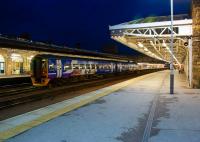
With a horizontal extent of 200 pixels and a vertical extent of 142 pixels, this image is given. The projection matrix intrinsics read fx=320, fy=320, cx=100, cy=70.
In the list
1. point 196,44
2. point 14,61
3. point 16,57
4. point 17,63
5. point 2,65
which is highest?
point 196,44

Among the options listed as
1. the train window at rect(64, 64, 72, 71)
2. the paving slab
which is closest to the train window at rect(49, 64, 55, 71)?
the train window at rect(64, 64, 72, 71)

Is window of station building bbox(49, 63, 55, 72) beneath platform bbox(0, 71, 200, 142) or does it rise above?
above

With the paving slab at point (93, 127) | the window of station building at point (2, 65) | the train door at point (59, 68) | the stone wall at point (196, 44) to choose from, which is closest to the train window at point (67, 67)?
the train door at point (59, 68)

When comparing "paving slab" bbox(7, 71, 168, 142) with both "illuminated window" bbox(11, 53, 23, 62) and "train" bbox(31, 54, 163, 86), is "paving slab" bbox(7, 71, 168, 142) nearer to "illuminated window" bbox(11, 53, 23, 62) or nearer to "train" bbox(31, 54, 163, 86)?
"train" bbox(31, 54, 163, 86)

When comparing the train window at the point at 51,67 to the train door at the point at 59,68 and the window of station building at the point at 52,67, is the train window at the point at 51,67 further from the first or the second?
the train door at the point at 59,68

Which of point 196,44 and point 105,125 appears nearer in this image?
point 105,125

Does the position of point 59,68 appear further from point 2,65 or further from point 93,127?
point 93,127

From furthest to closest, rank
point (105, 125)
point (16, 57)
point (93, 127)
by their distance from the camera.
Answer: point (16, 57) → point (105, 125) → point (93, 127)

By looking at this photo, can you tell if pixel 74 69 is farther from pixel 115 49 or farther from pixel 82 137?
pixel 115 49

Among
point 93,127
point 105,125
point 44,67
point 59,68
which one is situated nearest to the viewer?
point 93,127

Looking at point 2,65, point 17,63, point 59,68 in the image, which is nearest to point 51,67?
→ point 59,68

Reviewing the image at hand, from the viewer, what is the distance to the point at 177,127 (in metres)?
8.17

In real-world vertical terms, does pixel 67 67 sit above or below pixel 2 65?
below

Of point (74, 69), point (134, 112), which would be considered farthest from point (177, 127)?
point (74, 69)
